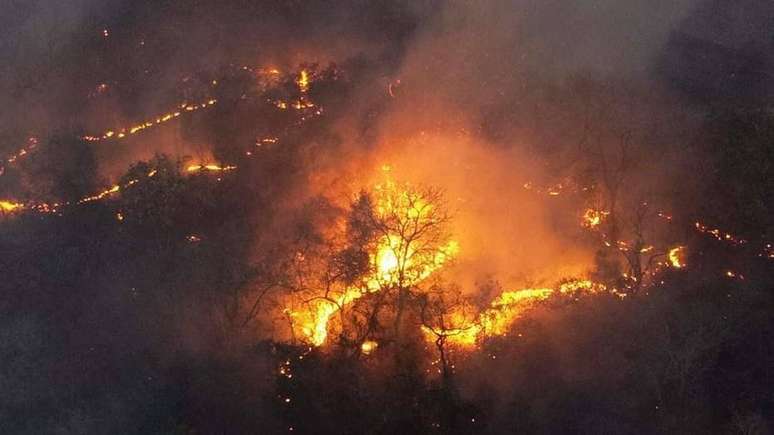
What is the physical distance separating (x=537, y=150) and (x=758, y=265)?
10123 mm

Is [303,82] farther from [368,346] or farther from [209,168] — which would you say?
[368,346]

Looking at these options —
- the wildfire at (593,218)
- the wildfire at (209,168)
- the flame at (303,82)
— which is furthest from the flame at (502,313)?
the flame at (303,82)

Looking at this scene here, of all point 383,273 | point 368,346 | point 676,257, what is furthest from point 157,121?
point 676,257

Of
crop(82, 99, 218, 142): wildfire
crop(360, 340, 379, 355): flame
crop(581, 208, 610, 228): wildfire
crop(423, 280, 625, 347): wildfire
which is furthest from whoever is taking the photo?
crop(82, 99, 218, 142): wildfire

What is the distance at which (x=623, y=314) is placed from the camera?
2358 cm

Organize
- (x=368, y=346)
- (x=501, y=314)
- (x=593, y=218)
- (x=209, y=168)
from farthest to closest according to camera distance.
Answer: (x=209, y=168) → (x=593, y=218) → (x=501, y=314) → (x=368, y=346)

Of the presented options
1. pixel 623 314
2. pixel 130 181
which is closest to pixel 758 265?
pixel 623 314

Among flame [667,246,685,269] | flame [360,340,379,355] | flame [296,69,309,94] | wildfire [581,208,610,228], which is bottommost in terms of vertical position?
flame [360,340,379,355]

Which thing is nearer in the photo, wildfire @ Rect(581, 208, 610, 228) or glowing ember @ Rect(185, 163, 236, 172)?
wildfire @ Rect(581, 208, 610, 228)

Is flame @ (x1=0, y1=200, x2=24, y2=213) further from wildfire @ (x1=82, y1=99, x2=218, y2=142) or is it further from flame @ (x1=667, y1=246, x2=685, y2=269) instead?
flame @ (x1=667, y1=246, x2=685, y2=269)

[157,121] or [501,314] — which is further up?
[157,121]

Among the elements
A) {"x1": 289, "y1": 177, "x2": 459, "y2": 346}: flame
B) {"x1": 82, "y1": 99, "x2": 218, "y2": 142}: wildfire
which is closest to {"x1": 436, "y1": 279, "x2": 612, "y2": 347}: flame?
{"x1": 289, "y1": 177, "x2": 459, "y2": 346}: flame

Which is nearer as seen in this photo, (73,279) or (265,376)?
(265,376)

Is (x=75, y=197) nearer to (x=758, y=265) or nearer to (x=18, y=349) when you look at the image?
(x=18, y=349)
